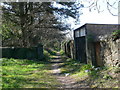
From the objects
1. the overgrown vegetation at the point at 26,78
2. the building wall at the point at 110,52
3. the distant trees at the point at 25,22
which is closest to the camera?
the overgrown vegetation at the point at 26,78

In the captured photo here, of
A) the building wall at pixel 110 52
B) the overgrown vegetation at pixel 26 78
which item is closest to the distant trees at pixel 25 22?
the overgrown vegetation at pixel 26 78

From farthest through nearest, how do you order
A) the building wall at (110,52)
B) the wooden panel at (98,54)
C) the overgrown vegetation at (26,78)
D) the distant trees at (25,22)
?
the distant trees at (25,22) < the wooden panel at (98,54) < the building wall at (110,52) < the overgrown vegetation at (26,78)

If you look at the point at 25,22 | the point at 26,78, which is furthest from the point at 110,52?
the point at 25,22

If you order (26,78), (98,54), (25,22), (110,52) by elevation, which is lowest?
(26,78)

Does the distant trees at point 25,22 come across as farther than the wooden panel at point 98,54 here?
Yes

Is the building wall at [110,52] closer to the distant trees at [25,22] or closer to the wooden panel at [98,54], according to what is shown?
the wooden panel at [98,54]

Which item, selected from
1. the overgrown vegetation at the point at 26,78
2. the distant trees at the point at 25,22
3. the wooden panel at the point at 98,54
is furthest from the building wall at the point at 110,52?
the distant trees at the point at 25,22

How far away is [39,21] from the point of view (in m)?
16.9

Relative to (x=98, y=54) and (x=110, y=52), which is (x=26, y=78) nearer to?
(x=110, y=52)

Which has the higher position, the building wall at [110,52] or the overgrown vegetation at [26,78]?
the building wall at [110,52]

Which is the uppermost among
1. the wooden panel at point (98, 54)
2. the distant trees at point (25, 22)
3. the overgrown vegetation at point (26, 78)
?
the distant trees at point (25, 22)

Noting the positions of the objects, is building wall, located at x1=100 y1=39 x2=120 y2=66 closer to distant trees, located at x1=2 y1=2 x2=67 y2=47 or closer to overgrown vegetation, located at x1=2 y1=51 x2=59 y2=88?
overgrown vegetation, located at x1=2 y1=51 x2=59 y2=88

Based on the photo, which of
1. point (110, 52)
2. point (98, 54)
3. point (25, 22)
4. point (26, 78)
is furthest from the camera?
point (25, 22)

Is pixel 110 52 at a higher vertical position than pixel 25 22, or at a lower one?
lower
